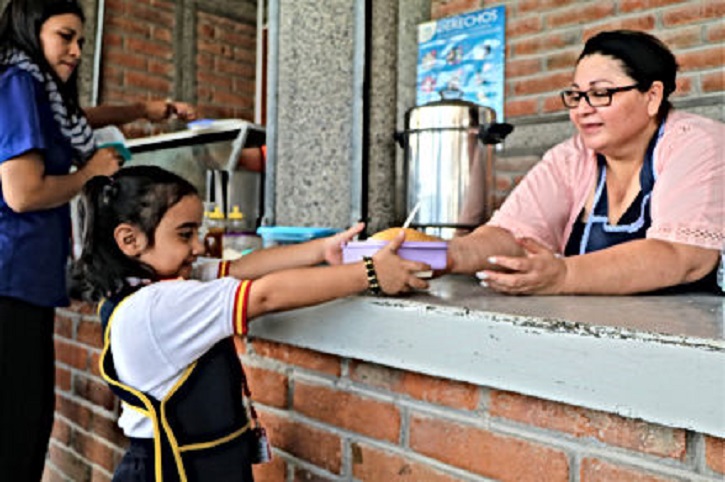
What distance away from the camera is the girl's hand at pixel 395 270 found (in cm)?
104

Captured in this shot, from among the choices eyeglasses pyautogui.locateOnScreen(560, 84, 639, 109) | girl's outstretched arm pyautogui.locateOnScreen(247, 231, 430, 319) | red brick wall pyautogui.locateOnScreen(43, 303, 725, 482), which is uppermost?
eyeglasses pyautogui.locateOnScreen(560, 84, 639, 109)

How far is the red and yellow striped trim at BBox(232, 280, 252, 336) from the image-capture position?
104cm

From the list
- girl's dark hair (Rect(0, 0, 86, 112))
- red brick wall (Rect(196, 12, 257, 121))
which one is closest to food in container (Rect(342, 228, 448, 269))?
girl's dark hair (Rect(0, 0, 86, 112))

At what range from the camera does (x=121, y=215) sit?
4.07 feet

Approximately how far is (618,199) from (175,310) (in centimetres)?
100

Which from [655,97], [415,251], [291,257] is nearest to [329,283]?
[415,251]

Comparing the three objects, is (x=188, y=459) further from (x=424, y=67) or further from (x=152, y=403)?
(x=424, y=67)

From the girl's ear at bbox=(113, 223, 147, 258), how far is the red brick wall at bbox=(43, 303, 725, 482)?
0.27m

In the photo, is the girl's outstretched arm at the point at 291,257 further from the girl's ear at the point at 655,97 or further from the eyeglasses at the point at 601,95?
the girl's ear at the point at 655,97

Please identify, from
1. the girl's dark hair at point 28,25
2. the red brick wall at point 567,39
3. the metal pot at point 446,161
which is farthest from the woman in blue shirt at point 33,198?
the red brick wall at point 567,39

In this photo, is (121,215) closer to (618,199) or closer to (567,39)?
(618,199)

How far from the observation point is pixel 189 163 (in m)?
2.94

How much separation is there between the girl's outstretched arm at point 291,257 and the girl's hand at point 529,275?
0.37 m

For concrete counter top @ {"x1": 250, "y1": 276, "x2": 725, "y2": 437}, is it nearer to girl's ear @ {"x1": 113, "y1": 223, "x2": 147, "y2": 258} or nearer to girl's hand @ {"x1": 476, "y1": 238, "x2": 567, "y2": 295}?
girl's hand @ {"x1": 476, "y1": 238, "x2": 567, "y2": 295}
